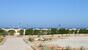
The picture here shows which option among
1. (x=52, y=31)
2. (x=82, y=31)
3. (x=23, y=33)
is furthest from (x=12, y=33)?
(x=82, y=31)

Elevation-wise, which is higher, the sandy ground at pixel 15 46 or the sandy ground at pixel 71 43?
the sandy ground at pixel 15 46

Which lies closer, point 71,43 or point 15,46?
point 15,46

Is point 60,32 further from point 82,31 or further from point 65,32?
point 82,31

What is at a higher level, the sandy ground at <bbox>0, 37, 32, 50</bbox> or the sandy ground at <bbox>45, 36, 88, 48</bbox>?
the sandy ground at <bbox>0, 37, 32, 50</bbox>

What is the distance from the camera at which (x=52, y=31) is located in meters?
63.4

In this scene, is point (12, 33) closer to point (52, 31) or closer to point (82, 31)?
point (52, 31)

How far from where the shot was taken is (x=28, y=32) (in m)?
62.4

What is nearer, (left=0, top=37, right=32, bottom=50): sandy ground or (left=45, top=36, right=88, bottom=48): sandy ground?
(left=0, top=37, right=32, bottom=50): sandy ground

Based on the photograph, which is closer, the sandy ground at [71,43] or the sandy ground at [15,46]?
the sandy ground at [15,46]

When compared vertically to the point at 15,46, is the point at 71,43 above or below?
below

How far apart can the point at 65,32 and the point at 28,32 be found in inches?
318

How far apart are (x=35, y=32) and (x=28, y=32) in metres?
2.01

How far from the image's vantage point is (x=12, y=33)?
2509 inches

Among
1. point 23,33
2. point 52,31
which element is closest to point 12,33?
→ point 23,33
